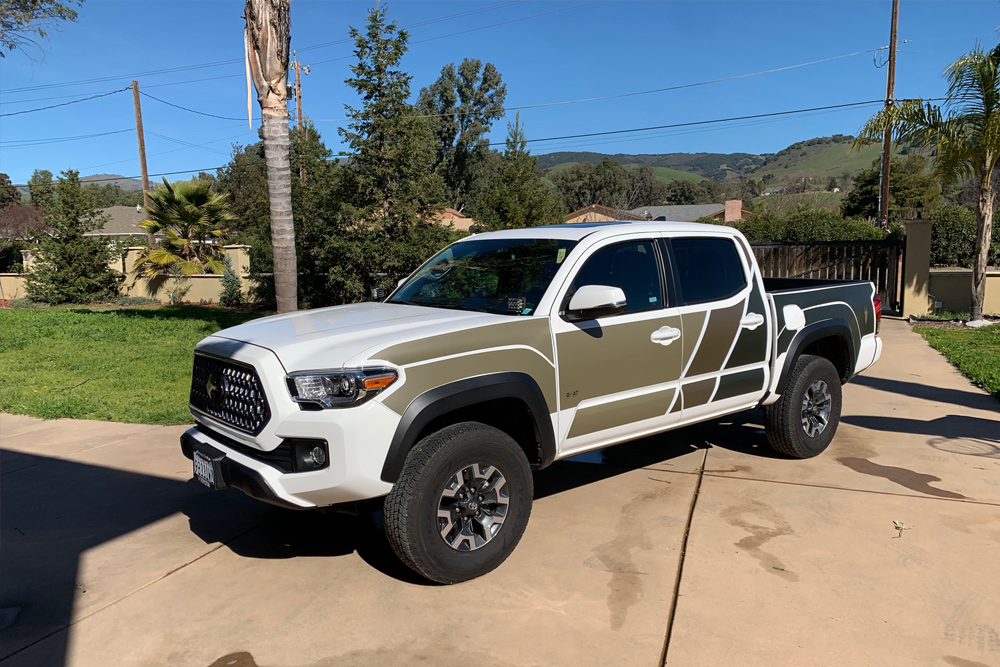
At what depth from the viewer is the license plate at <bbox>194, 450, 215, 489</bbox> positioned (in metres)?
3.74

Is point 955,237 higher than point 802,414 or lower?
higher

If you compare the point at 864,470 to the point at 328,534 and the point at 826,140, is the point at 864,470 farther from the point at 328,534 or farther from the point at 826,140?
the point at 826,140

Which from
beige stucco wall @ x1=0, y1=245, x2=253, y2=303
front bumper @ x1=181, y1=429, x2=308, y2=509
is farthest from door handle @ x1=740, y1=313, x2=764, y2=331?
beige stucco wall @ x1=0, y1=245, x2=253, y2=303

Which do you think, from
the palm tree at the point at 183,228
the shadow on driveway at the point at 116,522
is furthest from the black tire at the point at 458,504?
the palm tree at the point at 183,228

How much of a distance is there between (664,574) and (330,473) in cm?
189

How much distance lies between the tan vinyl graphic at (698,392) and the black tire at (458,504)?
1412 millimetres

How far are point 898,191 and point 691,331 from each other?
51430mm

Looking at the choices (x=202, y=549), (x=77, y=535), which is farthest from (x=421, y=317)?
(x=77, y=535)

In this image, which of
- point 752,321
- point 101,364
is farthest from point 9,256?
point 752,321

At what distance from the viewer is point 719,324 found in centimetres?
492

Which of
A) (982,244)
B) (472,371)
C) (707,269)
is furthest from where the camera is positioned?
(982,244)

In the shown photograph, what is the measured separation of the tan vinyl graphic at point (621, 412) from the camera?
4.22 metres

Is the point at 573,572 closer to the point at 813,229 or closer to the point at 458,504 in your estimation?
the point at 458,504

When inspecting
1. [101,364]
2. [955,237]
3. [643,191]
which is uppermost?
[643,191]
